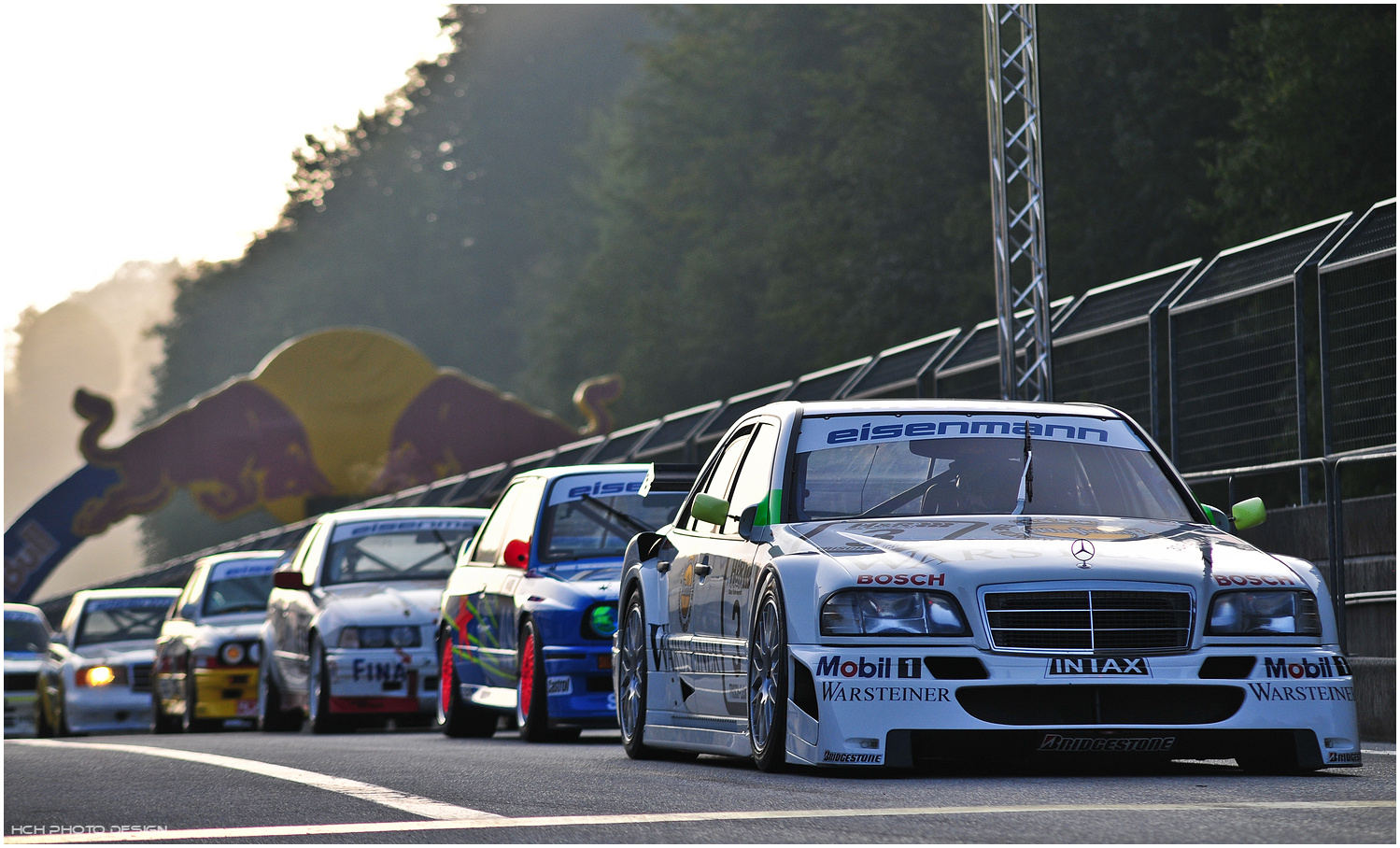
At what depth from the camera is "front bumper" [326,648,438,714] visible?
1584 centimetres

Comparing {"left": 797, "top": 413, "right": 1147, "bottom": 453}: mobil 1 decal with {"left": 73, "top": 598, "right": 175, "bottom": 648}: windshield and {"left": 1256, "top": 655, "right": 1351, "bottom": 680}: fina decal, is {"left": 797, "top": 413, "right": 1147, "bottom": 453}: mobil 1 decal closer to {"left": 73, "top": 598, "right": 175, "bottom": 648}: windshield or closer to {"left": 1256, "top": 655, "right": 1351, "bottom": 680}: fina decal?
{"left": 1256, "top": 655, "right": 1351, "bottom": 680}: fina decal

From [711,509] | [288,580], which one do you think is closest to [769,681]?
[711,509]

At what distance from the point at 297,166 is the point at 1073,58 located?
53.7 meters

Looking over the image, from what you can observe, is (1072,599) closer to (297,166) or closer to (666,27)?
(666,27)

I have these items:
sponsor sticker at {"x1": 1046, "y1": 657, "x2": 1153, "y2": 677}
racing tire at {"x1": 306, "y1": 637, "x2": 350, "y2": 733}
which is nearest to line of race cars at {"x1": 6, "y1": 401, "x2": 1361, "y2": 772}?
sponsor sticker at {"x1": 1046, "y1": 657, "x2": 1153, "y2": 677}

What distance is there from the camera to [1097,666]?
7.69 meters

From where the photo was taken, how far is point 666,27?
71062mm

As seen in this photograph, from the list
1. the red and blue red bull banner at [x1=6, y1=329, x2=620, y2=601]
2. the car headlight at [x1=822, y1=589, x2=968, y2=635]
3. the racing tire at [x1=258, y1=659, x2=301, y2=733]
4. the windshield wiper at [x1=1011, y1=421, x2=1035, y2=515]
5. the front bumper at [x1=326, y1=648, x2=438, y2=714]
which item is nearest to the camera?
the car headlight at [x1=822, y1=589, x2=968, y2=635]

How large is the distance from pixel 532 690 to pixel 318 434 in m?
38.3

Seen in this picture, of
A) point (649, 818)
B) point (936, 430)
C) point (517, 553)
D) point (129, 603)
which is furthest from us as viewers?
point (129, 603)

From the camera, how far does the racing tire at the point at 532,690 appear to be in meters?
12.4

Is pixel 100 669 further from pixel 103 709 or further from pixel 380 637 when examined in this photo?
pixel 380 637

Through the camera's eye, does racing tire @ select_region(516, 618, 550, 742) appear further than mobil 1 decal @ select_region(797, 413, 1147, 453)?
Yes

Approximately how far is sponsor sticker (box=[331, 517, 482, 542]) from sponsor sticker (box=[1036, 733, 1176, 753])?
960 centimetres
